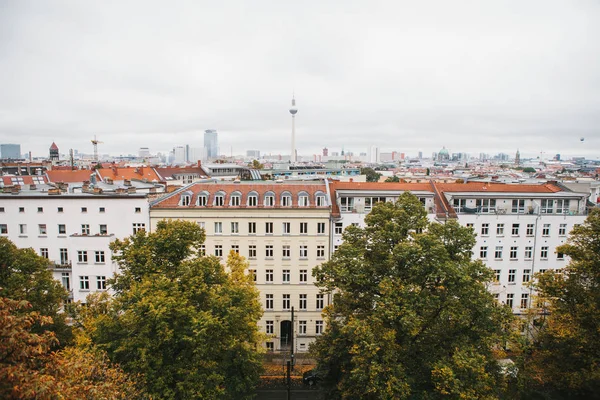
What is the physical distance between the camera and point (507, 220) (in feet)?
160

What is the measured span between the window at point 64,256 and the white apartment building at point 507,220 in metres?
32.2

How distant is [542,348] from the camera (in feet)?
105

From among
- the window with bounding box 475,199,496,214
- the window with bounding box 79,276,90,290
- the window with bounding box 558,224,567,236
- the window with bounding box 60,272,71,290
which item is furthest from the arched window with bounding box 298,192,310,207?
the window with bounding box 558,224,567,236

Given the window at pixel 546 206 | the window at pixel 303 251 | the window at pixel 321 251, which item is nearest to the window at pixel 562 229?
the window at pixel 546 206

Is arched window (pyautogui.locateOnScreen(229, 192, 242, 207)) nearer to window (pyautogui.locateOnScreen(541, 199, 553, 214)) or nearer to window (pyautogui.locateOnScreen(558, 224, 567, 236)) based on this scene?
window (pyautogui.locateOnScreen(541, 199, 553, 214))

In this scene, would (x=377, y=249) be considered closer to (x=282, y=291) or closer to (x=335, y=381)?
(x=335, y=381)

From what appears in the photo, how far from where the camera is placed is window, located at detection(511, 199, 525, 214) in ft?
165

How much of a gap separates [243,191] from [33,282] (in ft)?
78.4

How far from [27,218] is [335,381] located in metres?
41.7

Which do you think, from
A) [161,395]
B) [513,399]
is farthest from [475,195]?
[161,395]

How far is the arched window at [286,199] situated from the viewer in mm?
47938

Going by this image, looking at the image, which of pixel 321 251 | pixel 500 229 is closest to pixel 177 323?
pixel 321 251

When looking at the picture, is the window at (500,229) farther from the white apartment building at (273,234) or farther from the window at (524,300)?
the white apartment building at (273,234)

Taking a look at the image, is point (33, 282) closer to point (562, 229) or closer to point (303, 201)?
point (303, 201)
